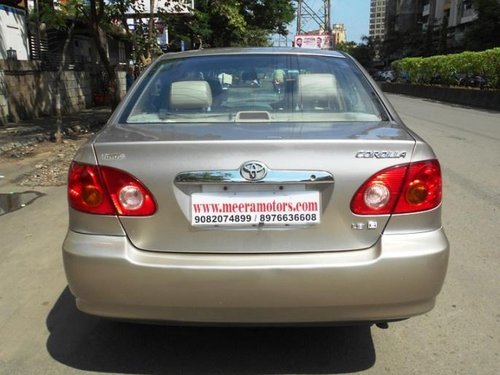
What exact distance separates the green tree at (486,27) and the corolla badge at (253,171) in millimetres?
44332

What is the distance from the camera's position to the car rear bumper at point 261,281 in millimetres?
2547

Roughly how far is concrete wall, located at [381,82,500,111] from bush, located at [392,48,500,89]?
1.96 feet

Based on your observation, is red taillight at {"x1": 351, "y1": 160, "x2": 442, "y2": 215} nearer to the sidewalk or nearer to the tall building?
the sidewalk

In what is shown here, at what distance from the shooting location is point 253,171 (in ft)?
8.34

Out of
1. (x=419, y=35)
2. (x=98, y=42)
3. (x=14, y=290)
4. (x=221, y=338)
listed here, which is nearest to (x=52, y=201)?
(x=14, y=290)

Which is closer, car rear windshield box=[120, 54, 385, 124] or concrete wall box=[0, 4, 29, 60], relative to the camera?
car rear windshield box=[120, 54, 385, 124]

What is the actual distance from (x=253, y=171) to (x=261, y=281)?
49cm

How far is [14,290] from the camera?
159 inches

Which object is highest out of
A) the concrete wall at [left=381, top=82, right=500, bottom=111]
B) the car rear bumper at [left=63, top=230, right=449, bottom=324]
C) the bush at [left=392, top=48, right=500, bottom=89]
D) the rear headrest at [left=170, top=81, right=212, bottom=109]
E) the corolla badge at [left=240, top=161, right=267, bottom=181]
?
the rear headrest at [left=170, top=81, right=212, bottom=109]

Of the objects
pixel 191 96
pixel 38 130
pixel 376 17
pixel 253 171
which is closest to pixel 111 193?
pixel 253 171

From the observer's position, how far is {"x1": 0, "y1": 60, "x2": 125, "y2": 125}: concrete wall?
46.9 ft

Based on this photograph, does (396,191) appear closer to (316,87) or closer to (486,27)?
(316,87)

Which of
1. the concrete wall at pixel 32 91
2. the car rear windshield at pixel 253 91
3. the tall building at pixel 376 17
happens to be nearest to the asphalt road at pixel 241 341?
the car rear windshield at pixel 253 91

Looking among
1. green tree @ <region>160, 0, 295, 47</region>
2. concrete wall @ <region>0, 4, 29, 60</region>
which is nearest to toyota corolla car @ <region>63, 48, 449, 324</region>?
concrete wall @ <region>0, 4, 29, 60</region>
